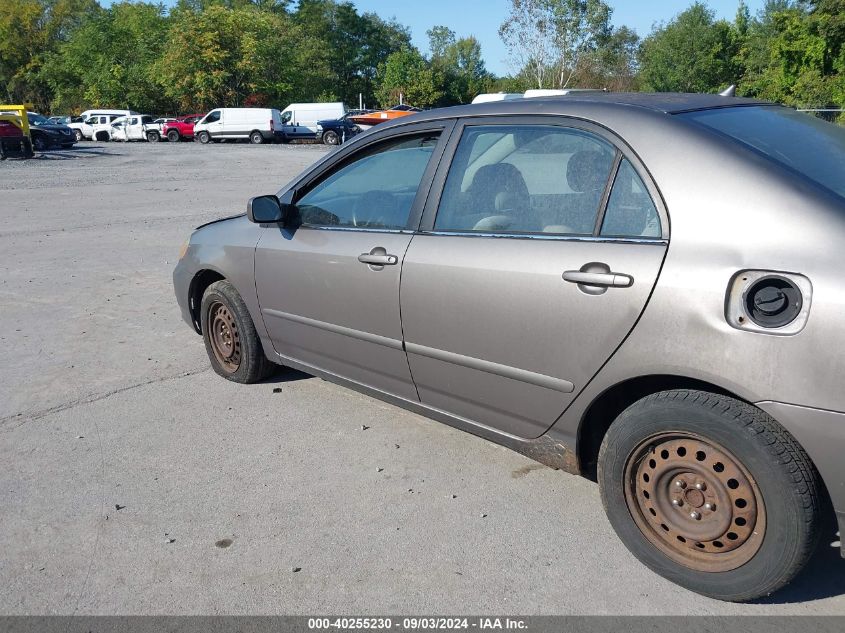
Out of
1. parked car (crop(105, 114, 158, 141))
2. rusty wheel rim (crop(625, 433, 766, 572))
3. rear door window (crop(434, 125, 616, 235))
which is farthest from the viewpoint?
parked car (crop(105, 114, 158, 141))

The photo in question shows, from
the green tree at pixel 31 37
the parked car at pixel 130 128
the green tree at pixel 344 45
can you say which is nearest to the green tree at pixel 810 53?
the parked car at pixel 130 128

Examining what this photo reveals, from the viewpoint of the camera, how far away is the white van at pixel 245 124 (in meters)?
43.7

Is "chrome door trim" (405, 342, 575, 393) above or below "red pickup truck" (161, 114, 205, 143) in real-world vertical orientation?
above

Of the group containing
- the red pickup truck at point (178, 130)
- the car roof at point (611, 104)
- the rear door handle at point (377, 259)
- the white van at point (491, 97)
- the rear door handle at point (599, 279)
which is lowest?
the red pickup truck at point (178, 130)

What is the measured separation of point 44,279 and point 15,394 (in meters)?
3.55

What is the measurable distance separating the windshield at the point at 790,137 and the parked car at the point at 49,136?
38.6 meters

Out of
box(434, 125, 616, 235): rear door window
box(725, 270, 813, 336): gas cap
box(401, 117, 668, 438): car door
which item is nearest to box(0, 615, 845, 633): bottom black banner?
box(401, 117, 668, 438): car door

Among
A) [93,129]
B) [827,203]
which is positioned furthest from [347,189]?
[93,129]

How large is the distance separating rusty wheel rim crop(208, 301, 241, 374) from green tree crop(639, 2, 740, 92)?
59.5 m

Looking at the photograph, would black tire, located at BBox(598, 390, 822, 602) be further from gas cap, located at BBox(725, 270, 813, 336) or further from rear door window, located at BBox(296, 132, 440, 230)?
rear door window, located at BBox(296, 132, 440, 230)

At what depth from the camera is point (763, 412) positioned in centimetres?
252

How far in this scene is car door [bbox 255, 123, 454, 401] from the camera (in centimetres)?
371

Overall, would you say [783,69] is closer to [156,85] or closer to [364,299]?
[364,299]

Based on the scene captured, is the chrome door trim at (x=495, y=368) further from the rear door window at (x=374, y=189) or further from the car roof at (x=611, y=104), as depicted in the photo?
the car roof at (x=611, y=104)
